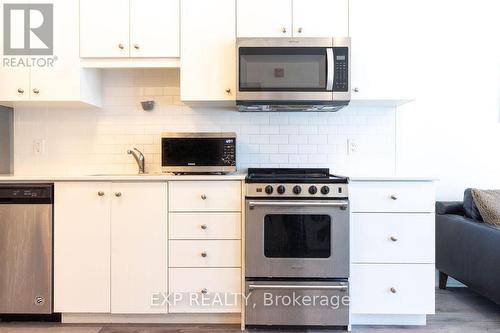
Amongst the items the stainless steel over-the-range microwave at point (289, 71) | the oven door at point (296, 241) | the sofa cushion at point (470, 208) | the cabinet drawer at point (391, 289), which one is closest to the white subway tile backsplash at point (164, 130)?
the stainless steel over-the-range microwave at point (289, 71)

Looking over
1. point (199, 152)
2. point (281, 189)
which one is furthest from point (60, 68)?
point (281, 189)

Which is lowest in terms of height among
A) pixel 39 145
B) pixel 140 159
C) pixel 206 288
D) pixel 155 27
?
pixel 206 288

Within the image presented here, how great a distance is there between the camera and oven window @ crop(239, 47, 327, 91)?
2322 mm

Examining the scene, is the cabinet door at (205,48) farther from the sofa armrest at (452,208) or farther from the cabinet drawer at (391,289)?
the sofa armrest at (452,208)

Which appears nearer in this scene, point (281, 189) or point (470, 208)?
point (281, 189)

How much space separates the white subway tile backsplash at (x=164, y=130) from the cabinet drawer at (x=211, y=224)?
66 cm

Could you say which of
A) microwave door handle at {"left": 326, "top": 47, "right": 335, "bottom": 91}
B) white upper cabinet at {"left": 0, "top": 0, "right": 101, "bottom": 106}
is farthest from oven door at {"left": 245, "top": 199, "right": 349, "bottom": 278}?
white upper cabinet at {"left": 0, "top": 0, "right": 101, "bottom": 106}

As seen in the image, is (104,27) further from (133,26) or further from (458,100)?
(458,100)

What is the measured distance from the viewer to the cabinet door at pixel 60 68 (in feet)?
7.98

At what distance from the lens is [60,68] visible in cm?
244

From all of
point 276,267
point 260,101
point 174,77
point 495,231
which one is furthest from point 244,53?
point 495,231

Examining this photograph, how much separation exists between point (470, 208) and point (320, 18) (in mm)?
1757

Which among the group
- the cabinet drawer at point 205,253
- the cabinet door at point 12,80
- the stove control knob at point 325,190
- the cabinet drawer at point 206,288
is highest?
the cabinet door at point 12,80

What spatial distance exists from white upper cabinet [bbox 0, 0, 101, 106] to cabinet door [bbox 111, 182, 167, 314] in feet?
2.82
